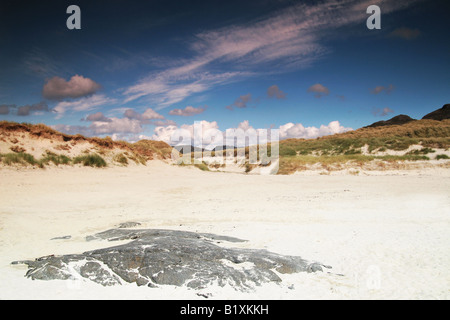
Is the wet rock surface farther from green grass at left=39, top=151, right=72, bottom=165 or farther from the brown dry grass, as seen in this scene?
the brown dry grass

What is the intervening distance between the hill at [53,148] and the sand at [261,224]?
92cm

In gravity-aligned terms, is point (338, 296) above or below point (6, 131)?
below

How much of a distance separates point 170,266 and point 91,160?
15.4 m

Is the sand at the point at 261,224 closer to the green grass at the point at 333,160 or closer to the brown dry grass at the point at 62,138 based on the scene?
the brown dry grass at the point at 62,138

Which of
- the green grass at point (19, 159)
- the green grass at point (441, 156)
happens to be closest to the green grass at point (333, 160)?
the green grass at point (441, 156)

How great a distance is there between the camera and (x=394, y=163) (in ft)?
78.9

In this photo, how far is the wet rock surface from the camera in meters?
3.60

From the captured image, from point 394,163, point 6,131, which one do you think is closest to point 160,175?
point 6,131

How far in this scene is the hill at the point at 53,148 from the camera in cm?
1405

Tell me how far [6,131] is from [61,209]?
9.62 metres

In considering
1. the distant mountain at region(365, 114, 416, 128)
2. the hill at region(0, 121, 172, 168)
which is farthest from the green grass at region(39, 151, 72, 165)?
the distant mountain at region(365, 114, 416, 128)

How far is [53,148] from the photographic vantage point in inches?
635

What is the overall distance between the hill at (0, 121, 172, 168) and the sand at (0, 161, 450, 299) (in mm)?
924
